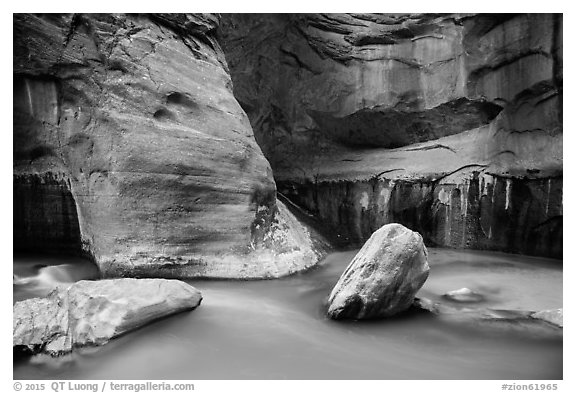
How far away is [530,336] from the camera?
11.2ft

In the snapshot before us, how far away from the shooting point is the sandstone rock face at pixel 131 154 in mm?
4902

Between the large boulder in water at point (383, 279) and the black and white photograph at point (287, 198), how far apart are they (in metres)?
0.02

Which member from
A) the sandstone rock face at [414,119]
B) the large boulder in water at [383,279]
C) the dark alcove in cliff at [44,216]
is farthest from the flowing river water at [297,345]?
the sandstone rock face at [414,119]

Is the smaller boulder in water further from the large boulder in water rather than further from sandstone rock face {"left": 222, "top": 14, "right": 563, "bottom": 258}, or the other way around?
sandstone rock face {"left": 222, "top": 14, "right": 563, "bottom": 258}

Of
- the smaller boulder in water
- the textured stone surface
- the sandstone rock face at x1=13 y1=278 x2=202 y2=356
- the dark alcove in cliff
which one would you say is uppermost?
the dark alcove in cliff

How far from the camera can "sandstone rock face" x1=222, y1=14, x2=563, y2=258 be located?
22.5 feet

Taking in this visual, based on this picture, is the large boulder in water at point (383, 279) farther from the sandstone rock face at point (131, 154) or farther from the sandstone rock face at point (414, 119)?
the sandstone rock face at point (414, 119)

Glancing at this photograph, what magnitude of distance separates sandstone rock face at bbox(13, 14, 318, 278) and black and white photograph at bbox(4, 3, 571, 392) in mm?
27

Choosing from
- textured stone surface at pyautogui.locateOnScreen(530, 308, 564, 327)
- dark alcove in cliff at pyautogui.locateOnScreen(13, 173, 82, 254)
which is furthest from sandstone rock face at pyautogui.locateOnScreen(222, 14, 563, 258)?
dark alcove in cliff at pyautogui.locateOnScreen(13, 173, 82, 254)

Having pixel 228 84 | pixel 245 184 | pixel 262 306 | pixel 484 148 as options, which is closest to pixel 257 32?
pixel 228 84

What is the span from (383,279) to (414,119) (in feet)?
18.6

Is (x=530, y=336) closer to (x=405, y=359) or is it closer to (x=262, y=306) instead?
(x=405, y=359)

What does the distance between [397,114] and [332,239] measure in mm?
3030

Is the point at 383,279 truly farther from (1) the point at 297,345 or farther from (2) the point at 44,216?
(2) the point at 44,216
